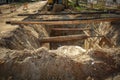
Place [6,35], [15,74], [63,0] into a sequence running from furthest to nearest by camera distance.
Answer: [63,0]
[6,35]
[15,74]

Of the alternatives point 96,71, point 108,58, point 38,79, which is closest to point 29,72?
point 38,79

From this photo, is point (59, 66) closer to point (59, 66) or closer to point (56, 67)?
point (59, 66)

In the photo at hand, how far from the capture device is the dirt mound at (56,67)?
22.5ft

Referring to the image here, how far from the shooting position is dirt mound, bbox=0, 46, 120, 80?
270 inches

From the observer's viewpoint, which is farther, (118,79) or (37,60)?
(37,60)

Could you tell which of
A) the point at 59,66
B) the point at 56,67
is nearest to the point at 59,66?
the point at 59,66

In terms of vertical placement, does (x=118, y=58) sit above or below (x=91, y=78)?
above

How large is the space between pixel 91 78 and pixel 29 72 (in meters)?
2.17

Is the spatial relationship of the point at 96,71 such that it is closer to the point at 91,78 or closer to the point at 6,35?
the point at 91,78

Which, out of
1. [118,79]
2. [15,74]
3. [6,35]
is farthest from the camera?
[6,35]

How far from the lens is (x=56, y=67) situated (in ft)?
22.7

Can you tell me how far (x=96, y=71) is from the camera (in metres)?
6.88

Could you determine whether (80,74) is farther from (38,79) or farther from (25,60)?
(25,60)

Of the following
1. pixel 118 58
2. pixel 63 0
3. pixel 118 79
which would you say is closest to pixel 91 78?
pixel 118 79
